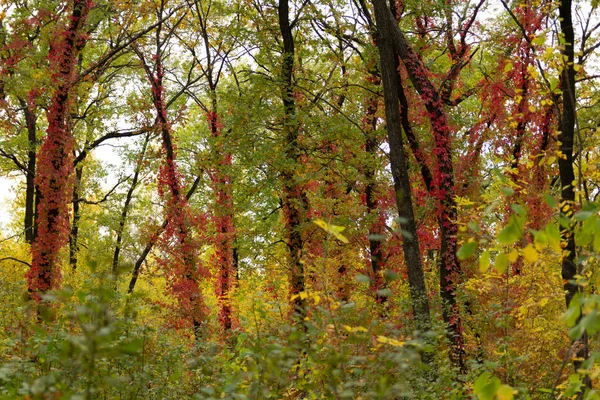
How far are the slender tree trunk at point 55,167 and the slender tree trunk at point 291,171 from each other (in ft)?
13.9

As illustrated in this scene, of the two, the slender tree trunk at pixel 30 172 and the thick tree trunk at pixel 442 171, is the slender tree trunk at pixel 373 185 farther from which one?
the slender tree trunk at pixel 30 172

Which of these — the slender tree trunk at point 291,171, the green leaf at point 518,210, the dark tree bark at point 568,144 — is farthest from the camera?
the slender tree trunk at point 291,171

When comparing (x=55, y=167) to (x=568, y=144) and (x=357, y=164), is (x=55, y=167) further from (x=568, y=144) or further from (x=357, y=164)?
(x=568, y=144)

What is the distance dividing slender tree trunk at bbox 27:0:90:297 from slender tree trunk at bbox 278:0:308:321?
4.23 metres

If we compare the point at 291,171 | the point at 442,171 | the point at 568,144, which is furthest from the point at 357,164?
the point at 568,144

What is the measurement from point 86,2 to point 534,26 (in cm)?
888

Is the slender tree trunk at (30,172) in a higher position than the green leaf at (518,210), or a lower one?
higher

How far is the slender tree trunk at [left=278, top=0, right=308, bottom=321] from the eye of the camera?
12750 millimetres

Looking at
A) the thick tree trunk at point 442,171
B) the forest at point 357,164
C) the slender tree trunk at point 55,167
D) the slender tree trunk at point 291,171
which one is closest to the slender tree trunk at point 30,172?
the forest at point 357,164

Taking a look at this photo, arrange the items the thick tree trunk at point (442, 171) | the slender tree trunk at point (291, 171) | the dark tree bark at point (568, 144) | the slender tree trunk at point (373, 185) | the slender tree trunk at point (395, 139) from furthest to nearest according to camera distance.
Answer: the slender tree trunk at point (373, 185) < the slender tree trunk at point (291, 171) < the thick tree trunk at point (442, 171) < the slender tree trunk at point (395, 139) < the dark tree bark at point (568, 144)

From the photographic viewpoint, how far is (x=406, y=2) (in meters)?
11.7

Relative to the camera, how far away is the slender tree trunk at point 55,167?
12781 mm

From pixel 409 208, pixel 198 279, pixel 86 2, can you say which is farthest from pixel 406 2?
pixel 198 279

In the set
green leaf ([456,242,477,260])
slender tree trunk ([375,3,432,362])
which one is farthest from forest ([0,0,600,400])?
green leaf ([456,242,477,260])
